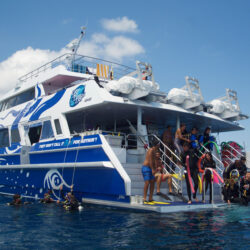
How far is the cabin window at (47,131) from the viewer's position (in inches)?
390

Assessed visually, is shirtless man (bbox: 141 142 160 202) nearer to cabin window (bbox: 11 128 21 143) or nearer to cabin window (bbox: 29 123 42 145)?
cabin window (bbox: 29 123 42 145)

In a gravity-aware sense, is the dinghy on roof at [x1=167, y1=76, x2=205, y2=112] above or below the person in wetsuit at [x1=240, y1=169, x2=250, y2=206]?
above

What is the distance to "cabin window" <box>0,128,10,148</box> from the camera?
1264cm

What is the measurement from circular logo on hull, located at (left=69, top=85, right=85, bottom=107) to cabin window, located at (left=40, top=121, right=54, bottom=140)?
122 cm

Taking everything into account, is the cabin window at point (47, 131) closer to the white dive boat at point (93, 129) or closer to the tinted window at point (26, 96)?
the white dive boat at point (93, 129)

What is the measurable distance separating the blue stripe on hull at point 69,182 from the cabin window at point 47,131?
3.39 feet

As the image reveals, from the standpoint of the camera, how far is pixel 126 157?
848cm

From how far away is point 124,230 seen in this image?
5.05 m

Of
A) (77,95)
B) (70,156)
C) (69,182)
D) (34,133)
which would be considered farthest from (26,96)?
(69,182)

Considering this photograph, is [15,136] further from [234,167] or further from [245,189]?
[245,189]

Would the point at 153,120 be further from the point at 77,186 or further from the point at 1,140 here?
the point at 1,140

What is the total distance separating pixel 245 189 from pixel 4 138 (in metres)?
9.23

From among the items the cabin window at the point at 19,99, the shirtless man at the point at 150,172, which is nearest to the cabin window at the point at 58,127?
the cabin window at the point at 19,99

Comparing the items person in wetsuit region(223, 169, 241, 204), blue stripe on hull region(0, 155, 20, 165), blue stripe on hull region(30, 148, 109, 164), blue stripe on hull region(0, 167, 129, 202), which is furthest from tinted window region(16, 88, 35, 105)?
person in wetsuit region(223, 169, 241, 204)
